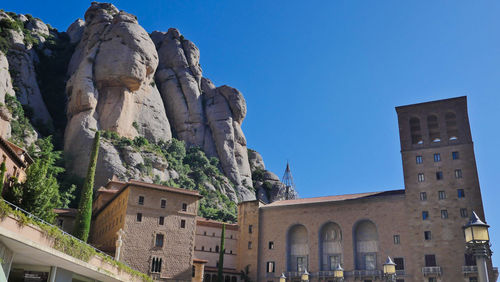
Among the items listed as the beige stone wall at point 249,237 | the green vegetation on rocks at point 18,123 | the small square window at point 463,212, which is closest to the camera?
the small square window at point 463,212

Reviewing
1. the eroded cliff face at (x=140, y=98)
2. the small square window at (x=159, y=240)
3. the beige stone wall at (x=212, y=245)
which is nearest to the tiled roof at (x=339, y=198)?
the beige stone wall at (x=212, y=245)

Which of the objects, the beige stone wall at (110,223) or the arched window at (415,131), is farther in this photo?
the arched window at (415,131)

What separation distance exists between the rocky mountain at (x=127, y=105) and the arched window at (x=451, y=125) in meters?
43.4

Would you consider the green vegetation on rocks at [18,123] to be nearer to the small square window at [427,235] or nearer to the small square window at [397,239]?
the small square window at [397,239]

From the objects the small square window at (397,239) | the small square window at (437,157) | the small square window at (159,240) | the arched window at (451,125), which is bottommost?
the small square window at (159,240)

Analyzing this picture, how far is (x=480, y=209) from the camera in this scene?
46.2 meters

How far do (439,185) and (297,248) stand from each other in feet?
61.9

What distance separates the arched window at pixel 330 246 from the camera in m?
53.0

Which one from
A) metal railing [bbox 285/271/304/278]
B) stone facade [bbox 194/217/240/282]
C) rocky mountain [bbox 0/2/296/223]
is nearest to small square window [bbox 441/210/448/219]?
metal railing [bbox 285/271/304/278]

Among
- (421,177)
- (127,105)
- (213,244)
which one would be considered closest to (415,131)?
(421,177)

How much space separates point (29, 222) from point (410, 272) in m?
40.4

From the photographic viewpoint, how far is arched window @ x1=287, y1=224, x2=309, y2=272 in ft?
179

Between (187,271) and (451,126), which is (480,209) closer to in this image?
(451,126)

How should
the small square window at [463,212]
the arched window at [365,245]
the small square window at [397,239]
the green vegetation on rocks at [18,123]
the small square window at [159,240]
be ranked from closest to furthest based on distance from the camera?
the small square window at [159,240] < the small square window at [463,212] < the small square window at [397,239] < the arched window at [365,245] < the green vegetation on rocks at [18,123]
